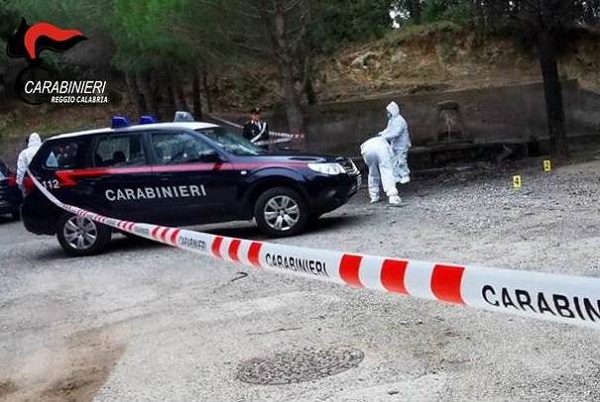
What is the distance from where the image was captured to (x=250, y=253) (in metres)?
5.69

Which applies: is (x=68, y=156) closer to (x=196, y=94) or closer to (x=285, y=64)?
(x=285, y=64)

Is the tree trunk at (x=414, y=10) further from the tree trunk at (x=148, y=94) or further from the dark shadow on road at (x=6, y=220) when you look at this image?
the dark shadow on road at (x=6, y=220)

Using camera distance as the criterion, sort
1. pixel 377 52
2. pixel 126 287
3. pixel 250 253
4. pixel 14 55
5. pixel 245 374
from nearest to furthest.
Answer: pixel 245 374 < pixel 250 253 < pixel 126 287 < pixel 14 55 < pixel 377 52

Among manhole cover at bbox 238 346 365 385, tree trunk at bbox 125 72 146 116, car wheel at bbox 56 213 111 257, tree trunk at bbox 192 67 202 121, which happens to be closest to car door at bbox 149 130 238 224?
car wheel at bbox 56 213 111 257

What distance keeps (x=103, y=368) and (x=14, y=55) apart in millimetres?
21682

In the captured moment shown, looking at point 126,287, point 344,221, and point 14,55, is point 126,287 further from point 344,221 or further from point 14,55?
point 14,55

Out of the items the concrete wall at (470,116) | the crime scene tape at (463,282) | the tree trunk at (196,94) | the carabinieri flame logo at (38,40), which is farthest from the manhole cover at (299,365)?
the carabinieri flame logo at (38,40)

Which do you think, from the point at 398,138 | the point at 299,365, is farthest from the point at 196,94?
the point at 299,365

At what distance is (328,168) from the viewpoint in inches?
407

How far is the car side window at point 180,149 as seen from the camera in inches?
406

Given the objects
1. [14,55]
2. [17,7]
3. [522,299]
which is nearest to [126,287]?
[522,299]

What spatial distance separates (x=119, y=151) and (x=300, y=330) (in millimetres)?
5707

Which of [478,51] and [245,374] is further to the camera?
[478,51]

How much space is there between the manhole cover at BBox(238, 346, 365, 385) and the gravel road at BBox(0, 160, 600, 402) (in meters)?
0.02
